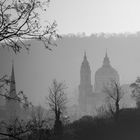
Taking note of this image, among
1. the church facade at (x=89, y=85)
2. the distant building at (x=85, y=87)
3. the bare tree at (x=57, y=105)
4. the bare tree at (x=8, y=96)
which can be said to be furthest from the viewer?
the distant building at (x=85, y=87)

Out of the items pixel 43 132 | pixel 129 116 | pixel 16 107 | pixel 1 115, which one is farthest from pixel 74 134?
pixel 16 107

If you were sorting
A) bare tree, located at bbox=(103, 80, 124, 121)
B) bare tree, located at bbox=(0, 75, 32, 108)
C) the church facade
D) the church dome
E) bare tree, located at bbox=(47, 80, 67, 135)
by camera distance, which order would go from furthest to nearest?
the church dome, the church facade, bare tree, located at bbox=(103, 80, 124, 121), bare tree, located at bbox=(47, 80, 67, 135), bare tree, located at bbox=(0, 75, 32, 108)

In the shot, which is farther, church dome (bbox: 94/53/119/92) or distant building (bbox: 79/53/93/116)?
church dome (bbox: 94/53/119/92)

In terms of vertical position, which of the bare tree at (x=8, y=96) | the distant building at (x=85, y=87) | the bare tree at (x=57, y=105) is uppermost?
the distant building at (x=85, y=87)

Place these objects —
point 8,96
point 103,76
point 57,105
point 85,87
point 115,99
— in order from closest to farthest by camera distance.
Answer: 1. point 8,96
2. point 57,105
3. point 115,99
4. point 85,87
5. point 103,76

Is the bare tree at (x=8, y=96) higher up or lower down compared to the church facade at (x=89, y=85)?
lower down

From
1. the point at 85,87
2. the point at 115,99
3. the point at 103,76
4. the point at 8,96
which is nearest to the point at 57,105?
the point at 115,99

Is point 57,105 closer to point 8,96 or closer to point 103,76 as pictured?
point 8,96

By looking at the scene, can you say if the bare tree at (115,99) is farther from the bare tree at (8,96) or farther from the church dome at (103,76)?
the church dome at (103,76)

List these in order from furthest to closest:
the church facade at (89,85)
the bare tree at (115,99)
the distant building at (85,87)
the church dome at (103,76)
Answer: the church dome at (103,76) → the distant building at (85,87) → the church facade at (89,85) → the bare tree at (115,99)

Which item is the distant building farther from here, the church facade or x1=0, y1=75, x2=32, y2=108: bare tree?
x1=0, y1=75, x2=32, y2=108: bare tree

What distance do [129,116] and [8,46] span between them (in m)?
26.3

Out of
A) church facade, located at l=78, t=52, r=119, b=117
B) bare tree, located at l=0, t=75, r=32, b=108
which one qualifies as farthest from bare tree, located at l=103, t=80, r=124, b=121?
church facade, located at l=78, t=52, r=119, b=117

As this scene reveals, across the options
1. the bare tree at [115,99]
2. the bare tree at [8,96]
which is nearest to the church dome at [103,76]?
the bare tree at [115,99]
